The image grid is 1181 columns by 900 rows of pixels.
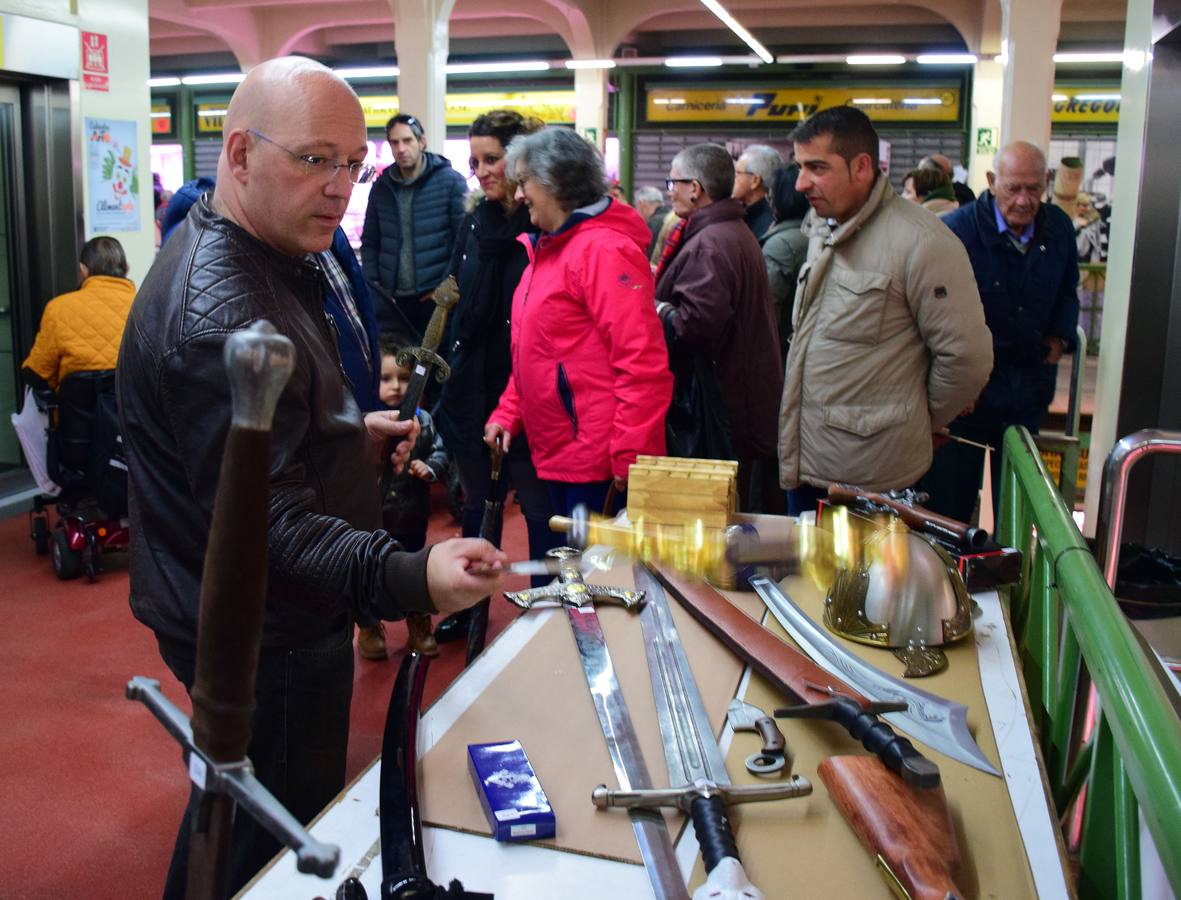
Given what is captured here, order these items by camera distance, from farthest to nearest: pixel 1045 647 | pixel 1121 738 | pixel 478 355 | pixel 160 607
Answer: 1. pixel 478 355
2. pixel 1045 647
3. pixel 160 607
4. pixel 1121 738

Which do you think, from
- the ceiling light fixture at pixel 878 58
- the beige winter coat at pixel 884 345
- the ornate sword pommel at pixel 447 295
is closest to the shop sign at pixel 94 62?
the ornate sword pommel at pixel 447 295

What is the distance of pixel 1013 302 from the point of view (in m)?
4.14

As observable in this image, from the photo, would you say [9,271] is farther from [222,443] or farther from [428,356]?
[222,443]

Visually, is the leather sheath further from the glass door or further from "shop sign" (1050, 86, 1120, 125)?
"shop sign" (1050, 86, 1120, 125)

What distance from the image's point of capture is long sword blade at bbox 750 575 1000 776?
1.64 m

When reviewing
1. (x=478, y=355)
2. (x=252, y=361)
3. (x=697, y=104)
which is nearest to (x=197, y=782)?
(x=252, y=361)

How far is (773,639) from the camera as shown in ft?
6.46

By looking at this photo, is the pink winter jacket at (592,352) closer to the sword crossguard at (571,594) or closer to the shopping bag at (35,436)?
the sword crossguard at (571,594)

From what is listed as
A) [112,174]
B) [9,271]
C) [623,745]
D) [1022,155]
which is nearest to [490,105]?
[112,174]

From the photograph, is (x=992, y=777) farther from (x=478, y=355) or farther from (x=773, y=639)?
(x=478, y=355)

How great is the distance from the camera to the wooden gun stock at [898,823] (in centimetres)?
125

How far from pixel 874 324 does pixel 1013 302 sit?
121 centimetres

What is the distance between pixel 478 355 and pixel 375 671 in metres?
1.28

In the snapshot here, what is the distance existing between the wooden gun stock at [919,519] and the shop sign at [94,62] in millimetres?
5738
